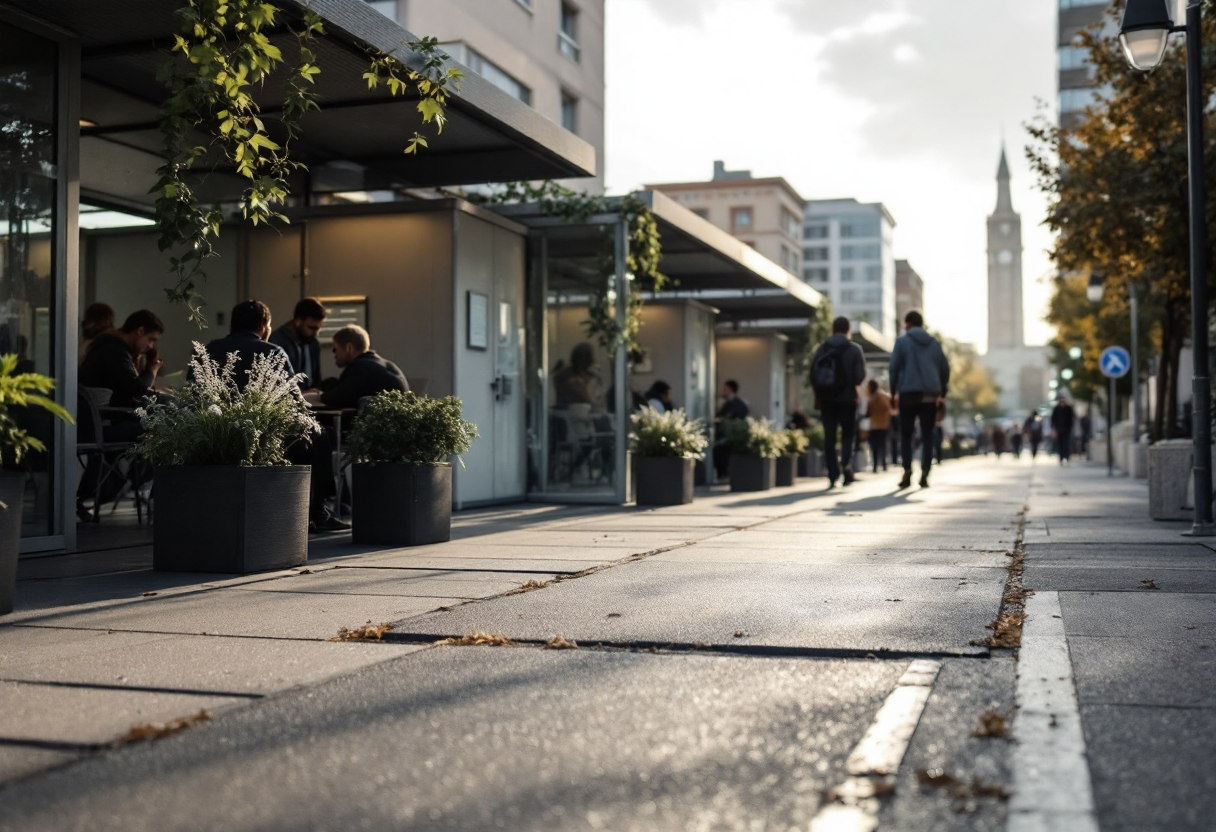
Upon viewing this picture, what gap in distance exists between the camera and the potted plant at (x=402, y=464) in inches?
347

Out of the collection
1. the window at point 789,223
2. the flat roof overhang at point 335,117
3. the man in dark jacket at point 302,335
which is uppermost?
the window at point 789,223

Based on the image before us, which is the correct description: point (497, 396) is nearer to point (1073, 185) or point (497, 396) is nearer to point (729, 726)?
point (1073, 185)

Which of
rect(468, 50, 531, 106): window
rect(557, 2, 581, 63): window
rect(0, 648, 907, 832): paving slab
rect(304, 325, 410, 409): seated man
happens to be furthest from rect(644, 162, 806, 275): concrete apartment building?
rect(0, 648, 907, 832): paving slab

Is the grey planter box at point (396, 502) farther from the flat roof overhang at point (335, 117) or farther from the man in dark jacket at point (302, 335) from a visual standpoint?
the flat roof overhang at point (335, 117)

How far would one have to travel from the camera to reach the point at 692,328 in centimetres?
2162

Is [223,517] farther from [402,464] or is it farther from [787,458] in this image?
[787,458]

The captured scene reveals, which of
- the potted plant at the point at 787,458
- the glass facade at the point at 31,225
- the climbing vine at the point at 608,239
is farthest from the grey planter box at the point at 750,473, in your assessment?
the glass facade at the point at 31,225

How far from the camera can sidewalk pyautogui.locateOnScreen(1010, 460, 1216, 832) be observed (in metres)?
2.84

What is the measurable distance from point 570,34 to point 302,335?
22.1m

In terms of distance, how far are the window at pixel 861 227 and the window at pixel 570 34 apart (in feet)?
366

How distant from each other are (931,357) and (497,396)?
214 inches

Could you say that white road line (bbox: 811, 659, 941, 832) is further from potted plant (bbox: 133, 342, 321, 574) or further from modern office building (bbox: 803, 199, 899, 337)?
modern office building (bbox: 803, 199, 899, 337)

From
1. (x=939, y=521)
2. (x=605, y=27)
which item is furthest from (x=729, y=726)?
(x=605, y=27)

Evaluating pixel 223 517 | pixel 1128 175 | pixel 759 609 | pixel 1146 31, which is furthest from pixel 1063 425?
pixel 759 609
